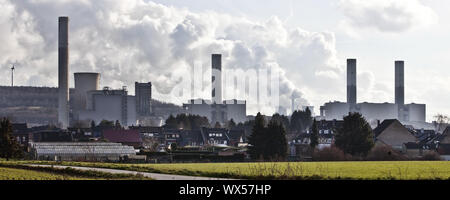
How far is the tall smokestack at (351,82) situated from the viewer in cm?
17775

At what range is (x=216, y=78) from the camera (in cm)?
18375

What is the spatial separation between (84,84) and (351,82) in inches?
2362

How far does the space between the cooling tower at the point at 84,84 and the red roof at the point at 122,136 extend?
2171 inches

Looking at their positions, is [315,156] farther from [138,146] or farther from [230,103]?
[230,103]

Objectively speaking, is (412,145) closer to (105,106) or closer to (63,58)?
(105,106)

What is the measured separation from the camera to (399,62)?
185 meters

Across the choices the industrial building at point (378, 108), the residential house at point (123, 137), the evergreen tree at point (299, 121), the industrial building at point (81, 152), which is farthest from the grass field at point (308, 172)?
the industrial building at point (378, 108)

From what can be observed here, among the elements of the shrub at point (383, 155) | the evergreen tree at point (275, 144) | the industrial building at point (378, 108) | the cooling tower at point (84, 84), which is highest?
the cooling tower at point (84, 84)

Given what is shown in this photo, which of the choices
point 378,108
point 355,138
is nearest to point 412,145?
point 355,138

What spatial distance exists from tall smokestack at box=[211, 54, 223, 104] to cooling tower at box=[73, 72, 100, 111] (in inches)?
1041

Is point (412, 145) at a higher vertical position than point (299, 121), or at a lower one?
lower

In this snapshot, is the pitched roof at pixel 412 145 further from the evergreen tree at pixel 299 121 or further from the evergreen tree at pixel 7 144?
the evergreen tree at pixel 299 121

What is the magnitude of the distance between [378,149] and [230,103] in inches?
4505

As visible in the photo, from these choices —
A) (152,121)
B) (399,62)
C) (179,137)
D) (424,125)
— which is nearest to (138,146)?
(179,137)
